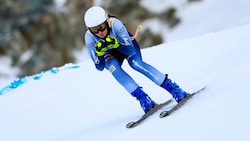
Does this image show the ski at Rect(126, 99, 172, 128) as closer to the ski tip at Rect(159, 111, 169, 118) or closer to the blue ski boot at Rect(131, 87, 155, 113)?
the blue ski boot at Rect(131, 87, 155, 113)

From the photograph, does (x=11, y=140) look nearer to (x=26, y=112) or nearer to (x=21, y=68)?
(x=26, y=112)

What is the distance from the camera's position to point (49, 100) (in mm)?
10391

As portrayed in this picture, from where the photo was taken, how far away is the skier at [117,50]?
614cm

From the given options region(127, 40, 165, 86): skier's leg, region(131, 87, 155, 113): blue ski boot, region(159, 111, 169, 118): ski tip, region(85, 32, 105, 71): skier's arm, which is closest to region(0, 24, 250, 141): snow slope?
region(159, 111, 169, 118): ski tip

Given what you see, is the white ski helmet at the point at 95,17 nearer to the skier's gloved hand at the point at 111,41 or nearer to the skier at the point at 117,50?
the skier at the point at 117,50

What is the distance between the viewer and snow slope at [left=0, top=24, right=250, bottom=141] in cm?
495

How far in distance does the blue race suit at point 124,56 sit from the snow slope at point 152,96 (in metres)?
0.56

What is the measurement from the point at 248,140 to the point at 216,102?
48.3 inches

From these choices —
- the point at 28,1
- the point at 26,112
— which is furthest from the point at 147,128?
the point at 28,1

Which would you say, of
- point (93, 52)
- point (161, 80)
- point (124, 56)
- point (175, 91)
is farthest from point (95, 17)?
point (175, 91)

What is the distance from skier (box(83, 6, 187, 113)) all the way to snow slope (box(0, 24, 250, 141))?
1.28 feet

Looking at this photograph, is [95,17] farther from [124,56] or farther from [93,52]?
[124,56]

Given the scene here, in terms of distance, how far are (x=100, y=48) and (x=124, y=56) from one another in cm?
47

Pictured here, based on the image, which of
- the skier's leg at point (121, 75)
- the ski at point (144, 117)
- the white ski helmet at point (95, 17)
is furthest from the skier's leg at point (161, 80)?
the white ski helmet at point (95, 17)
